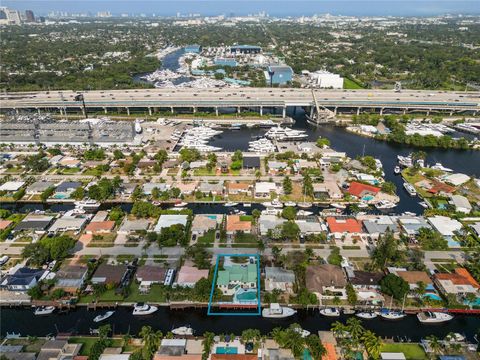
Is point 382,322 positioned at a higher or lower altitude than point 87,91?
lower

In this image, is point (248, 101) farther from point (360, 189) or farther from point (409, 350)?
point (409, 350)

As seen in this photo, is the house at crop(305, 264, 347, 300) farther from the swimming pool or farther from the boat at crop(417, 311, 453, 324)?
the boat at crop(417, 311, 453, 324)

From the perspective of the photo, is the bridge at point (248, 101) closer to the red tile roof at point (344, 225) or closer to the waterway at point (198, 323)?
the red tile roof at point (344, 225)

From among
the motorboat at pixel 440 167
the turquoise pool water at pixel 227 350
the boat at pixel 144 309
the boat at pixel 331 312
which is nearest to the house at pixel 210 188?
the boat at pixel 144 309

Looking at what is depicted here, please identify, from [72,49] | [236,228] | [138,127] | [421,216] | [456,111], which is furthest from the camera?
[72,49]

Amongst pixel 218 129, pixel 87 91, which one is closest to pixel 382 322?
pixel 218 129

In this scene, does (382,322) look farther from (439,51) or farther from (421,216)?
(439,51)
